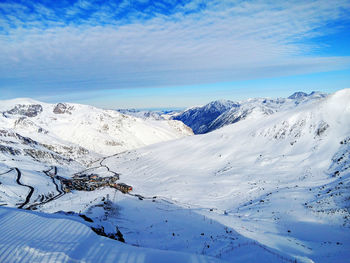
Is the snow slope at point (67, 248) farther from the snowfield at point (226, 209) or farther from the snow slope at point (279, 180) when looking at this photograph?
the snow slope at point (279, 180)

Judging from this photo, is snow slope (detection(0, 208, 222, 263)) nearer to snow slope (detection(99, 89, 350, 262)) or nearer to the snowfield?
the snowfield

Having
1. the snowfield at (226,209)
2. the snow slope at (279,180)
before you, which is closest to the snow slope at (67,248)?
the snowfield at (226,209)

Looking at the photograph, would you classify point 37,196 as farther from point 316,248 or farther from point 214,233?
point 316,248

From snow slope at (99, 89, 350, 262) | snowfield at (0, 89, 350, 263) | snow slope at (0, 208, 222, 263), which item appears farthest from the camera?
snow slope at (99, 89, 350, 262)

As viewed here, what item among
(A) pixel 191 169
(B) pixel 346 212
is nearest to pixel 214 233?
(B) pixel 346 212

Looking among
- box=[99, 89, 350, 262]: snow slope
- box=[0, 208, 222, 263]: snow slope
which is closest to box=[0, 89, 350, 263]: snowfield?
box=[0, 208, 222, 263]: snow slope

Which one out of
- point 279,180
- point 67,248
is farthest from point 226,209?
point 67,248

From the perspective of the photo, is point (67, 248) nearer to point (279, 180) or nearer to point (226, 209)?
point (226, 209)
